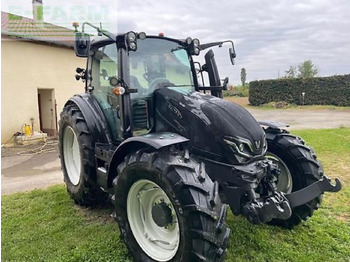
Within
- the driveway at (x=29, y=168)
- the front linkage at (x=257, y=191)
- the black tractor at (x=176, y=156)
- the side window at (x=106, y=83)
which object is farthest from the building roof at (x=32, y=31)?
the front linkage at (x=257, y=191)

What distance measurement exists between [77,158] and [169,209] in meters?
2.48

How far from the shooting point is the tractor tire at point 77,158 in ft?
12.4

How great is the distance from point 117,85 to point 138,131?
55cm

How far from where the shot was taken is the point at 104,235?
340 centimetres

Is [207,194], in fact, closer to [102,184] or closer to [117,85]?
[117,85]

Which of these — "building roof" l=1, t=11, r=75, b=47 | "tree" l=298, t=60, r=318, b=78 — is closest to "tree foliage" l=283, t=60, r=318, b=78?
"tree" l=298, t=60, r=318, b=78

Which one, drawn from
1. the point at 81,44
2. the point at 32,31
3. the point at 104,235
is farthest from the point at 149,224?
the point at 32,31

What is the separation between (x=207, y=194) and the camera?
2.34 m

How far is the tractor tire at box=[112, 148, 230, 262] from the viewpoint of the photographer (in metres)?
2.27

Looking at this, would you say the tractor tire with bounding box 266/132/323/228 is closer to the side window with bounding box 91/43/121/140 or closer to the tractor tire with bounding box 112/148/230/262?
the tractor tire with bounding box 112/148/230/262

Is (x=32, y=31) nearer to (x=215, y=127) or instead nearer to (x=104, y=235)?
(x=104, y=235)

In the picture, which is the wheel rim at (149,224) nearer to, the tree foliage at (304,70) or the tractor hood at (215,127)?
the tractor hood at (215,127)

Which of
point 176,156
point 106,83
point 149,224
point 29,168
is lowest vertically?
point 29,168

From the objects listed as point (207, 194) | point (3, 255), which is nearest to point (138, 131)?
point (207, 194)
